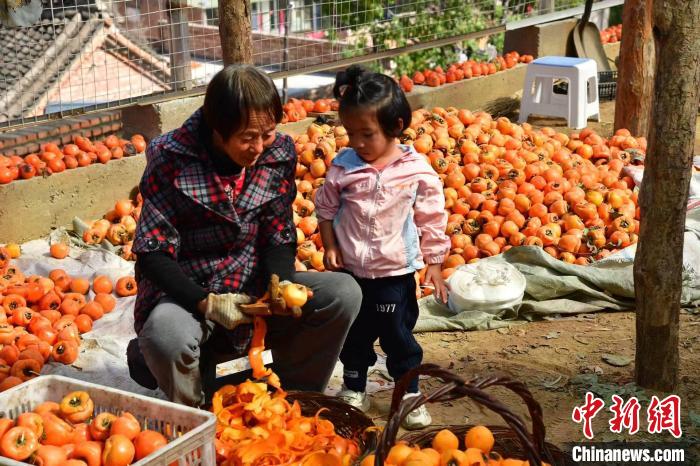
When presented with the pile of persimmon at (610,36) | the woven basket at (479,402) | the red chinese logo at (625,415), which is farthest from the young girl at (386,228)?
the pile of persimmon at (610,36)

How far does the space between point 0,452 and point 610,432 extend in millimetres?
2303

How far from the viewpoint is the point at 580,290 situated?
4.80m

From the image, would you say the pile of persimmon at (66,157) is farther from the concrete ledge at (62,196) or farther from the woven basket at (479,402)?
the woven basket at (479,402)

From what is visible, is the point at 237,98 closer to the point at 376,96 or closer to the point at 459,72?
the point at 376,96

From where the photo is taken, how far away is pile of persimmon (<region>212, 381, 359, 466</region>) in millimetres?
2809

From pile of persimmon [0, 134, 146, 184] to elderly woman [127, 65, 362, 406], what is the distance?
2632 mm

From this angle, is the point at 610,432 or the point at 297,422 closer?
the point at 297,422

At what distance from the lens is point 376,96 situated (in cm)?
321

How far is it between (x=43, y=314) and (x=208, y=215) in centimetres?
175

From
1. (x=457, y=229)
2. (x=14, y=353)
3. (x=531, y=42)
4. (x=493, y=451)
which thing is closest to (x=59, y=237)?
(x=14, y=353)

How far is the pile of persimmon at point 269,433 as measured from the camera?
111 inches

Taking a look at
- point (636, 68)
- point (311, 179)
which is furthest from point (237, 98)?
point (636, 68)

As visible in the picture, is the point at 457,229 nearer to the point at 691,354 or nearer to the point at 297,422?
the point at 691,354

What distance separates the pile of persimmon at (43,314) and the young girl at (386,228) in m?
1.48
